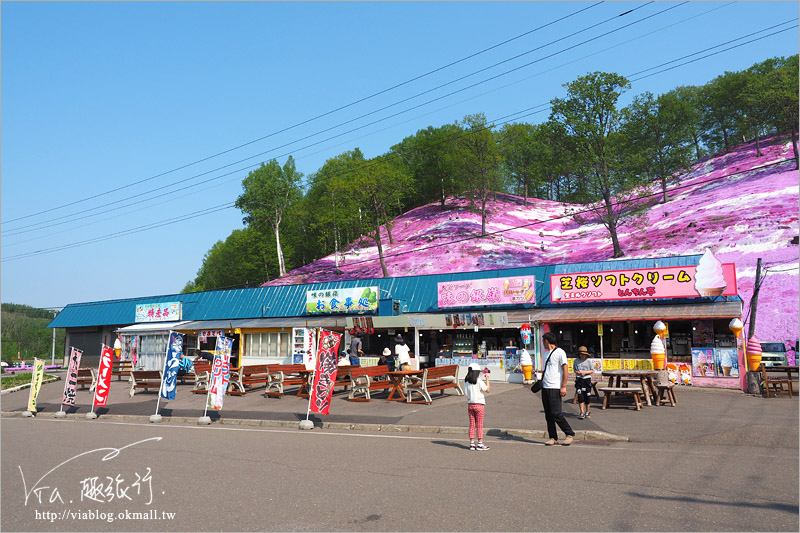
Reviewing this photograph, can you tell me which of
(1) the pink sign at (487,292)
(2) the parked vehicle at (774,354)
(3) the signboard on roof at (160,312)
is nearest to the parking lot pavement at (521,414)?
(1) the pink sign at (487,292)

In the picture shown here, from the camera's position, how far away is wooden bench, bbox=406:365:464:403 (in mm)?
15774

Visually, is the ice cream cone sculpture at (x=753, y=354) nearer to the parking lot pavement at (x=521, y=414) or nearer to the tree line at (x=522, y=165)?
the parking lot pavement at (x=521, y=414)

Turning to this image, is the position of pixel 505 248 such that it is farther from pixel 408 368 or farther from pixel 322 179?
pixel 408 368

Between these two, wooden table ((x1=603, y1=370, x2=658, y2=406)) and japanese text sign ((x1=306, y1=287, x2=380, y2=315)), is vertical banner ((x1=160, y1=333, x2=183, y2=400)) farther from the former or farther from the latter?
japanese text sign ((x1=306, y1=287, x2=380, y2=315))

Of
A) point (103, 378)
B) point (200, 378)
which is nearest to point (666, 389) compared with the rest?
point (200, 378)

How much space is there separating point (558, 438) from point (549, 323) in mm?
11702

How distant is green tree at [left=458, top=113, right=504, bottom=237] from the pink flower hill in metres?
4.63

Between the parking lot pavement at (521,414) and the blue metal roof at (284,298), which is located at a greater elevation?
the blue metal roof at (284,298)

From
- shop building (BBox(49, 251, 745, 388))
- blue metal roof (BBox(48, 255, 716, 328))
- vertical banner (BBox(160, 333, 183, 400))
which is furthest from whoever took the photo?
blue metal roof (BBox(48, 255, 716, 328))

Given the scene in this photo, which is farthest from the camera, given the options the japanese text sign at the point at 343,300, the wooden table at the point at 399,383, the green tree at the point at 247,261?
the green tree at the point at 247,261

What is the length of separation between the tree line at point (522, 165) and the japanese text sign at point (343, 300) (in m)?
23.7

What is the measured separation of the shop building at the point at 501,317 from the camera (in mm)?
19984

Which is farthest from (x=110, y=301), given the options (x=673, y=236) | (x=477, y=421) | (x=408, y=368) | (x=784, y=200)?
(x=784, y=200)

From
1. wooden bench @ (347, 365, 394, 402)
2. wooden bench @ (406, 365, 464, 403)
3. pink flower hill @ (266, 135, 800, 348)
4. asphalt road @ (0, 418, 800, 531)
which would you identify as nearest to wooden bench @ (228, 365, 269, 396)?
wooden bench @ (347, 365, 394, 402)
